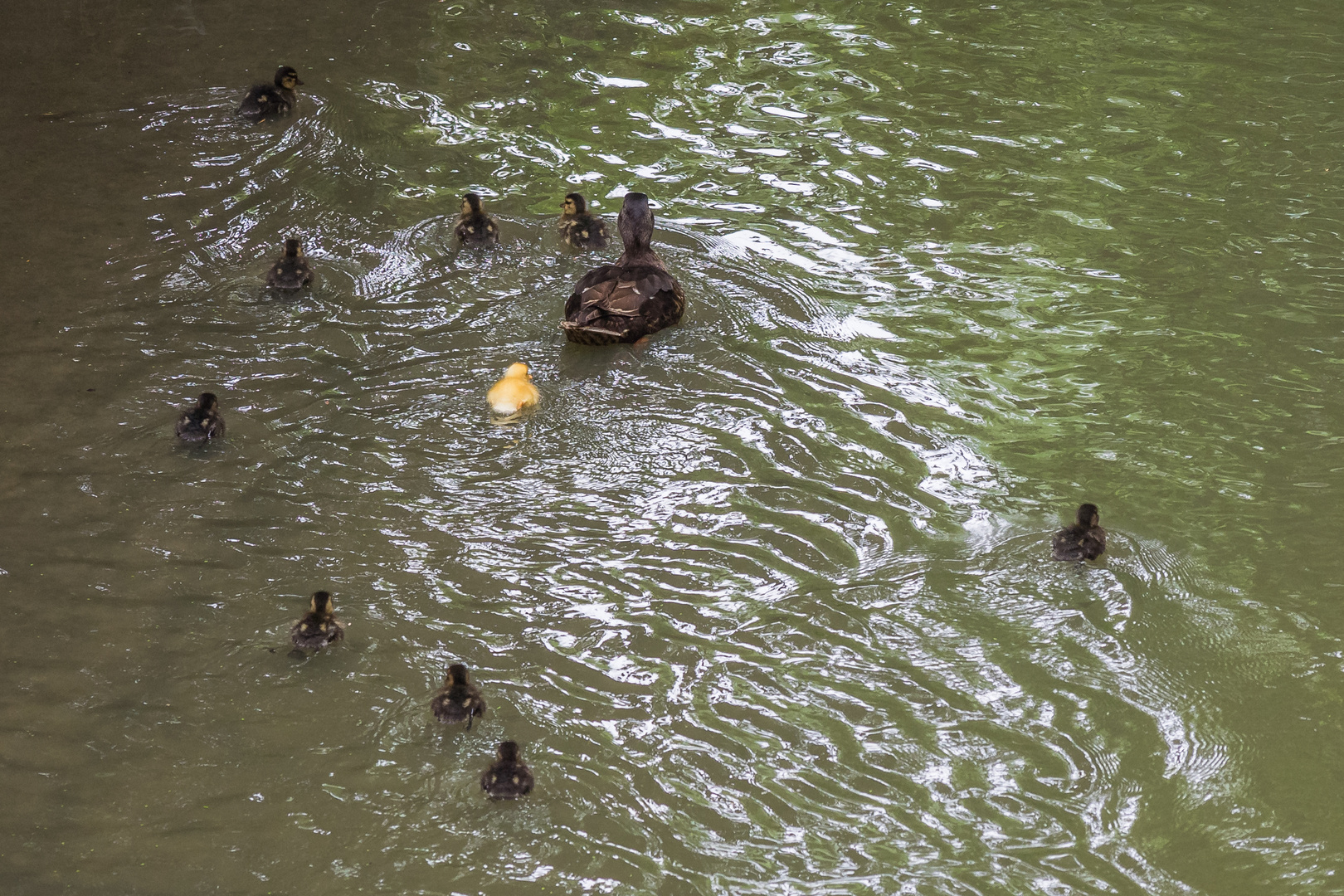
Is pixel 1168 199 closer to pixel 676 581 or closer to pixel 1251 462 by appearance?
pixel 1251 462

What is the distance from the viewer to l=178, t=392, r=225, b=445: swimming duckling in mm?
5918

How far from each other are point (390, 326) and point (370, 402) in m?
0.77

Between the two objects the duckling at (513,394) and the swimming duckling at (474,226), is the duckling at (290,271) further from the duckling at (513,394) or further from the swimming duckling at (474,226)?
the duckling at (513,394)

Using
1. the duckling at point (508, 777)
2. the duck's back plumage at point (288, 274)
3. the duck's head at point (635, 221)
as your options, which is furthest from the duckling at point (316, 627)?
the duck's head at point (635, 221)

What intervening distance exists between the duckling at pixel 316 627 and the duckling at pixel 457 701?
598 millimetres

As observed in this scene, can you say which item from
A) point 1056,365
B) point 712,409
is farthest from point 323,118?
point 1056,365

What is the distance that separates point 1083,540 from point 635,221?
324 cm

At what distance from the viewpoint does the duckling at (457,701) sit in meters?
4.47

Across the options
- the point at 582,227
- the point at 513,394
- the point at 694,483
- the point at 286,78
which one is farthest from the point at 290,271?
the point at 694,483

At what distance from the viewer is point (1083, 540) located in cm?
515

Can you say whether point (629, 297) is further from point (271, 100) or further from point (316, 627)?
point (271, 100)

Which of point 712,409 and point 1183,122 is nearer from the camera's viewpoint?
point 712,409

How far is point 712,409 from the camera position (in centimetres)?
627

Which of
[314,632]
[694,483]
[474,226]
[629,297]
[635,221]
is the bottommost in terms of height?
[314,632]
